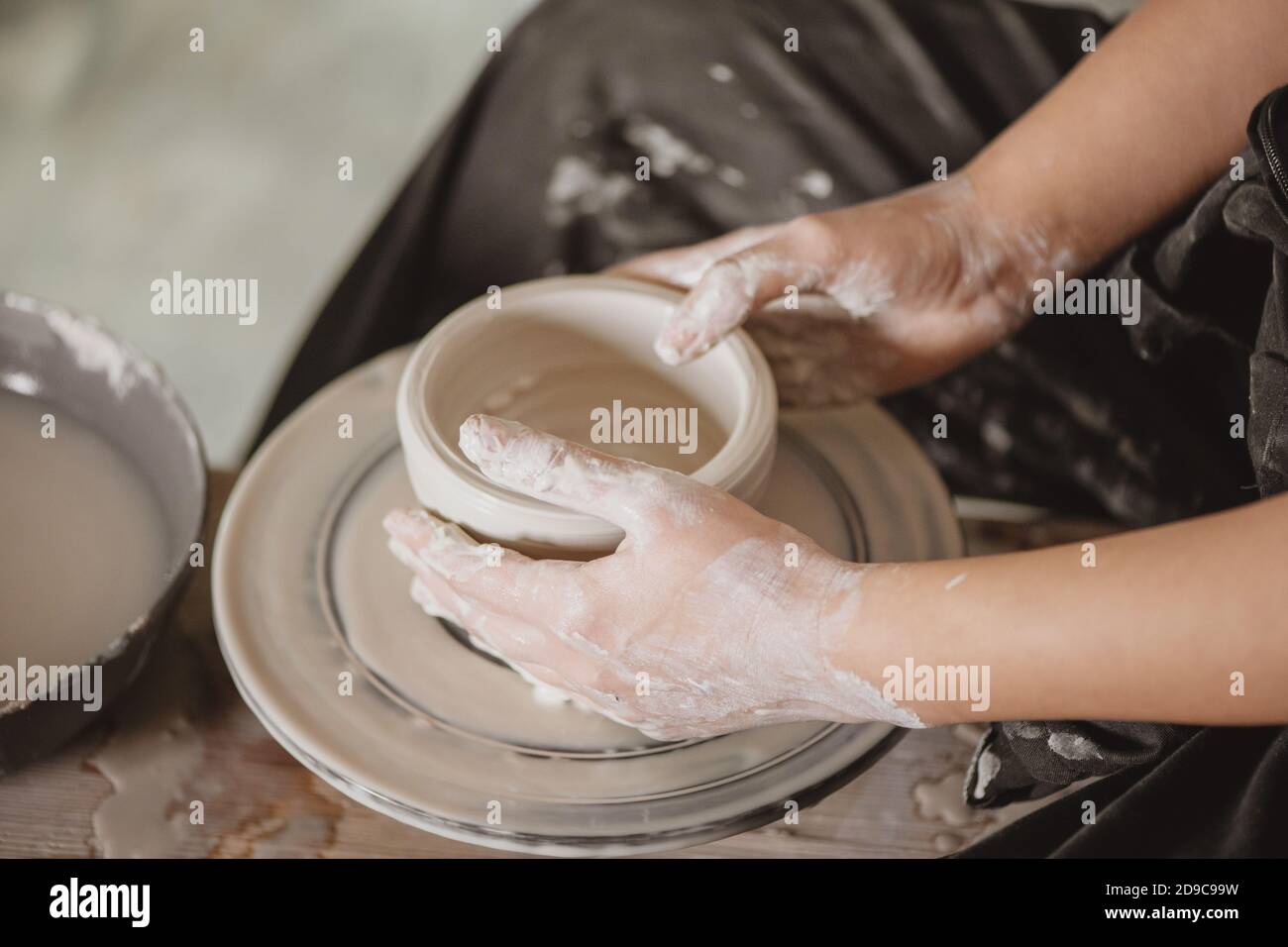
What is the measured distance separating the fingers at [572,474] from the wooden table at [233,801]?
0.30 m

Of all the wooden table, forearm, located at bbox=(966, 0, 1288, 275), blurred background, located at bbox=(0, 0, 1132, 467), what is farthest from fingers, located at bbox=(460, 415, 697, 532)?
blurred background, located at bbox=(0, 0, 1132, 467)

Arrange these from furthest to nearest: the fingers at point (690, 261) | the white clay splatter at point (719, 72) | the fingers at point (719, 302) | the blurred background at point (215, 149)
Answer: the blurred background at point (215, 149), the white clay splatter at point (719, 72), the fingers at point (690, 261), the fingers at point (719, 302)

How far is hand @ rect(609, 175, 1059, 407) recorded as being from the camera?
103 centimetres

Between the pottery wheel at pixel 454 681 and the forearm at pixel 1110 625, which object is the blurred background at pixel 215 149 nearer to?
the pottery wheel at pixel 454 681

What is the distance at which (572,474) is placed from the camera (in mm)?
814

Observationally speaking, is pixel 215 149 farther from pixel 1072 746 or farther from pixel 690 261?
pixel 1072 746

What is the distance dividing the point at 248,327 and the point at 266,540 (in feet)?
5.26

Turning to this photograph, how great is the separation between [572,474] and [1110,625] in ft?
1.24

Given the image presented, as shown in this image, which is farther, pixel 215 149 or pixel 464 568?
pixel 215 149

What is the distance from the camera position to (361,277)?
1.39 metres

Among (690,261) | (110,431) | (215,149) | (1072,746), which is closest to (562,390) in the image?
(690,261)

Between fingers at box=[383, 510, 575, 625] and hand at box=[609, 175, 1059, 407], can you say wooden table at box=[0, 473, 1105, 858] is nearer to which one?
fingers at box=[383, 510, 575, 625]

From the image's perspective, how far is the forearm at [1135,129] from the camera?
3.26 feet

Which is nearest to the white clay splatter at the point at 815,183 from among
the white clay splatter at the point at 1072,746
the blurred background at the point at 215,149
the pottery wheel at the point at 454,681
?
the pottery wheel at the point at 454,681
